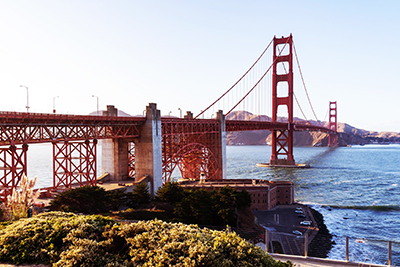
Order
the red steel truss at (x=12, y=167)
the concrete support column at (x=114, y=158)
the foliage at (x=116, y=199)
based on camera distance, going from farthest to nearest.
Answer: the concrete support column at (x=114, y=158) < the foliage at (x=116, y=199) < the red steel truss at (x=12, y=167)

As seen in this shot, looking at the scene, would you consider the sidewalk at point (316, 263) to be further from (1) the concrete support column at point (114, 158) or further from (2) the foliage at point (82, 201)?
(1) the concrete support column at point (114, 158)

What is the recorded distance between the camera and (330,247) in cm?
3047

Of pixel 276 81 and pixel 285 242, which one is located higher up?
pixel 276 81

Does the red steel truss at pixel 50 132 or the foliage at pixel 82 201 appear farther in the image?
the foliage at pixel 82 201

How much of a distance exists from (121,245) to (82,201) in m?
14.7

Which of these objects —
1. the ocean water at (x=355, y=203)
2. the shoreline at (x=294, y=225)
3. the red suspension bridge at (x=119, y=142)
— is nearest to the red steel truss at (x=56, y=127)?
the red suspension bridge at (x=119, y=142)

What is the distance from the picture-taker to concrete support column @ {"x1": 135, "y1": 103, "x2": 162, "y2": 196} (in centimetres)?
3244

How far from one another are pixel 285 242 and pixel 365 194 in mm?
36634

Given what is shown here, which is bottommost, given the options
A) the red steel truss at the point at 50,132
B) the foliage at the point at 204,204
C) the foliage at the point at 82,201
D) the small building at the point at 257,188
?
the small building at the point at 257,188

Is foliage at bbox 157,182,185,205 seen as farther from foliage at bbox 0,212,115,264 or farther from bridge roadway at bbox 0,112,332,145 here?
foliage at bbox 0,212,115,264

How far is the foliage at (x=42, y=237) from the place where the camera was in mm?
8969

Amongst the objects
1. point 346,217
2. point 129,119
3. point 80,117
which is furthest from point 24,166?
point 346,217

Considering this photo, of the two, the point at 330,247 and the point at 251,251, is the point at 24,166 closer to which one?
the point at 251,251

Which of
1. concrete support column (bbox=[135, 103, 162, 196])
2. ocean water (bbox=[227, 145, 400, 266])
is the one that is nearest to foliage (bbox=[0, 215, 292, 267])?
ocean water (bbox=[227, 145, 400, 266])
